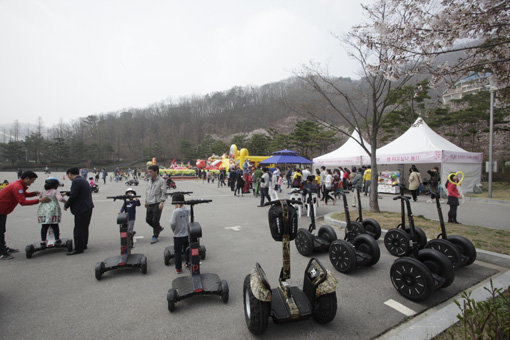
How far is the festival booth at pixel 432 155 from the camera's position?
13188mm

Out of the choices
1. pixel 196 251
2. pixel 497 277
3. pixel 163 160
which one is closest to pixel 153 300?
pixel 196 251

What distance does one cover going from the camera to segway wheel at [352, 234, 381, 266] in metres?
4.17

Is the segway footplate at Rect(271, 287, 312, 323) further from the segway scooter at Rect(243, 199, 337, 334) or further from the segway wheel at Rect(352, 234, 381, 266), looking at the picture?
the segway wheel at Rect(352, 234, 381, 266)

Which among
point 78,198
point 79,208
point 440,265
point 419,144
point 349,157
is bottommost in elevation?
point 440,265

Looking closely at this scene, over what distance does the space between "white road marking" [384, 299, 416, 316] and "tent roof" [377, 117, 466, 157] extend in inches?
521

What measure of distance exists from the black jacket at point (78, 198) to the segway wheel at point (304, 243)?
4478 millimetres

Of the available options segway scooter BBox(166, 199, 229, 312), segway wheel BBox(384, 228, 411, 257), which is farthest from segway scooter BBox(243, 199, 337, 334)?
segway wheel BBox(384, 228, 411, 257)

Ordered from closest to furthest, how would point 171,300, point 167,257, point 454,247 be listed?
point 171,300 → point 454,247 → point 167,257

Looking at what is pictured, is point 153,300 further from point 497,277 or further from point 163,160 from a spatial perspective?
point 163,160

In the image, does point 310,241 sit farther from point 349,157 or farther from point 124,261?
point 349,157

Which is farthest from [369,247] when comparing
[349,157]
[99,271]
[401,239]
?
[349,157]

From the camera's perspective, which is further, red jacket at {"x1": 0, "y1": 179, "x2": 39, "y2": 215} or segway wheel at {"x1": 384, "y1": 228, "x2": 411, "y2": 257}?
red jacket at {"x1": 0, "y1": 179, "x2": 39, "y2": 215}

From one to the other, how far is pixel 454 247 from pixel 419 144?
41.6 ft

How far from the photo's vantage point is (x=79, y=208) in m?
5.12
